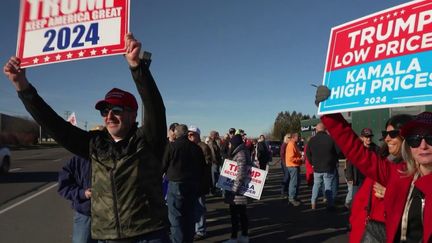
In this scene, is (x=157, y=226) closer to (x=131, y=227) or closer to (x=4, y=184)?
(x=131, y=227)

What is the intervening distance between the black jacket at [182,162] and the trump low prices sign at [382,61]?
131 inches

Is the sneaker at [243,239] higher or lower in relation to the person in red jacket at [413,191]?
lower

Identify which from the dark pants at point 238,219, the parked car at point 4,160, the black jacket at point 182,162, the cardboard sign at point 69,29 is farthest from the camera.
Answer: the parked car at point 4,160

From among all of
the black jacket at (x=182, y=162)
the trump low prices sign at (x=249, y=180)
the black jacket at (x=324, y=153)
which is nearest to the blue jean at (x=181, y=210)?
the black jacket at (x=182, y=162)

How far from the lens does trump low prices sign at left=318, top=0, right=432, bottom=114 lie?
2576 mm

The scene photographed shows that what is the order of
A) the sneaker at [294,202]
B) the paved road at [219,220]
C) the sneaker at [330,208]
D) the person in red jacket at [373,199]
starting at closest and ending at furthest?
1. the person in red jacket at [373,199]
2. the paved road at [219,220]
3. the sneaker at [330,208]
4. the sneaker at [294,202]

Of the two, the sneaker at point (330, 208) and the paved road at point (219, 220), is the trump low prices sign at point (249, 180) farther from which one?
the sneaker at point (330, 208)

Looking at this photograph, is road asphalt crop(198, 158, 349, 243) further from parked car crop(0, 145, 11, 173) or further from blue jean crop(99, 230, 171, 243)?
parked car crop(0, 145, 11, 173)

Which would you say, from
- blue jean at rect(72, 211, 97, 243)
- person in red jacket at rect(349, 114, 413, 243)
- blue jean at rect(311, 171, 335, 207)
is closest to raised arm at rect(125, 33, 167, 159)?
person in red jacket at rect(349, 114, 413, 243)

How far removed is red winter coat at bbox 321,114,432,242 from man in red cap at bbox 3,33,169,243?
1306 mm

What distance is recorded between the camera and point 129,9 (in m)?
2.87

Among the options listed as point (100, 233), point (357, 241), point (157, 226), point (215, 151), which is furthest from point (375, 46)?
point (215, 151)

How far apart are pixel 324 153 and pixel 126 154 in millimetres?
7536

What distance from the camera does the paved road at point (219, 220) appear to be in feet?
23.6
